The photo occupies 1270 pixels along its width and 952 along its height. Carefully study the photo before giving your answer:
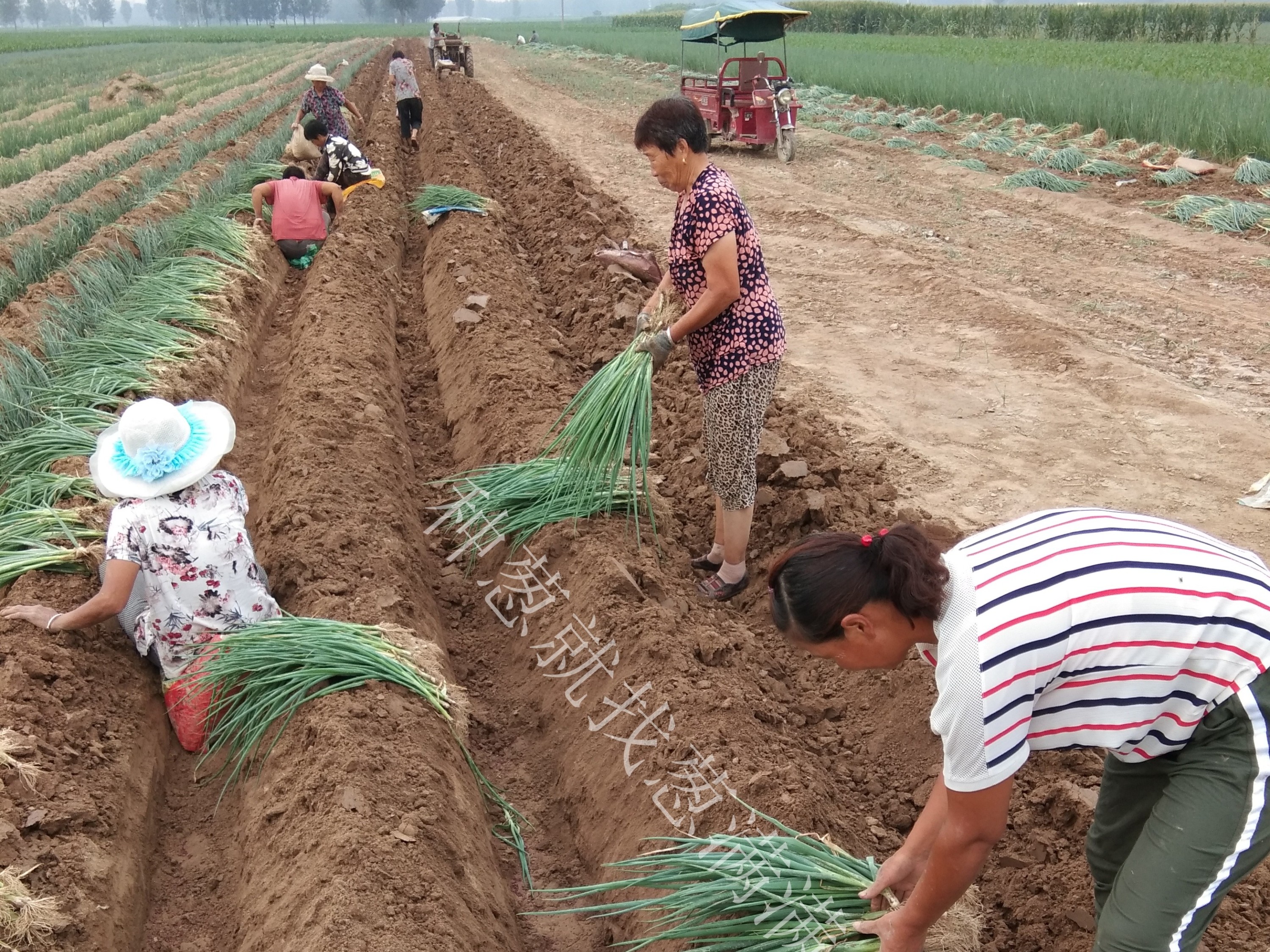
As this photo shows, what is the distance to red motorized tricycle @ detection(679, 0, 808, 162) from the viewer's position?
1245cm

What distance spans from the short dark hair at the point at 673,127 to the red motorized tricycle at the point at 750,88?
9984mm

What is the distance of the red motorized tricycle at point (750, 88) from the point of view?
12.5 m

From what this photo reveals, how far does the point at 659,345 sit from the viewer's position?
136 inches

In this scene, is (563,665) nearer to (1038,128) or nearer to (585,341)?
(585,341)

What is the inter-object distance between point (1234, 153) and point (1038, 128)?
3.25 meters

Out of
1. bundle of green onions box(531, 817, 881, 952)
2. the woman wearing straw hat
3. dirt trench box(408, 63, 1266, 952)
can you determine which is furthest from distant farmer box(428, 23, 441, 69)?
bundle of green onions box(531, 817, 881, 952)

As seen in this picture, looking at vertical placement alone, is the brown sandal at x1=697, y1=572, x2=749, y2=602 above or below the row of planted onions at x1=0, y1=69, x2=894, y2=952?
below

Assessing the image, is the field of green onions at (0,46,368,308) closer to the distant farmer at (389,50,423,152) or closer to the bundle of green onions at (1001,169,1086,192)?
the distant farmer at (389,50,423,152)

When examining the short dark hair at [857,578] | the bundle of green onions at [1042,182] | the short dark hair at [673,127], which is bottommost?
A: the bundle of green onions at [1042,182]

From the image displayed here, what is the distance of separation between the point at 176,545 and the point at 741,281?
2037 millimetres

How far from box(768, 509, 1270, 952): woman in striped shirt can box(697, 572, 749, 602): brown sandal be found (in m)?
2.16

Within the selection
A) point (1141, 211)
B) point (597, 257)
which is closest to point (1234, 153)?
point (1141, 211)

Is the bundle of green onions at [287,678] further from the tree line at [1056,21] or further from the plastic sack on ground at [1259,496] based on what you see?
the tree line at [1056,21]

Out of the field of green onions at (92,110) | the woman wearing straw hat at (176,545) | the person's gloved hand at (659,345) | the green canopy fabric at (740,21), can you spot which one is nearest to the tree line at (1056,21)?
the green canopy fabric at (740,21)
